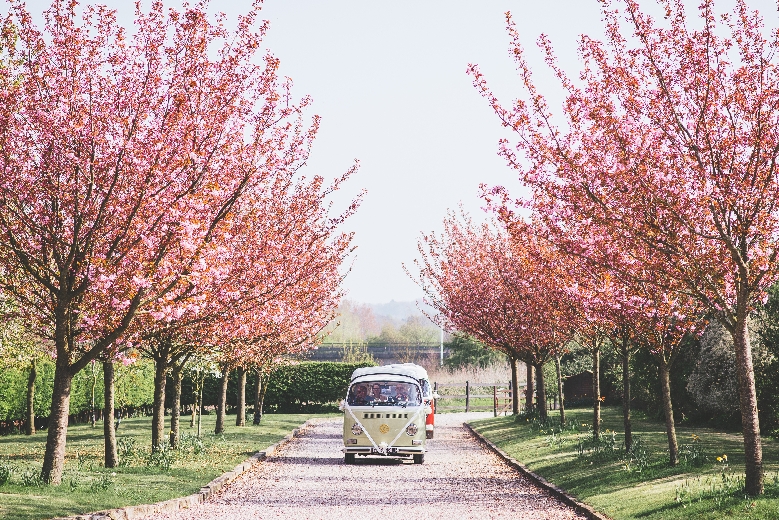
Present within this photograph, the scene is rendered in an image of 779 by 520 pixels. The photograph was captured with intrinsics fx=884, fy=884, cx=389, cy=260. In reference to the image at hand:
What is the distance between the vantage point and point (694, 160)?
1221 cm

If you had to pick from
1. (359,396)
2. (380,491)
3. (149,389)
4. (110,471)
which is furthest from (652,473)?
(149,389)

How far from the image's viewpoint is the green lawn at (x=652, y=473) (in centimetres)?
1116

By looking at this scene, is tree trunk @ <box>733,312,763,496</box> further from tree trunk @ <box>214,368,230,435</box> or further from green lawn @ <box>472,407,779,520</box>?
tree trunk @ <box>214,368,230,435</box>

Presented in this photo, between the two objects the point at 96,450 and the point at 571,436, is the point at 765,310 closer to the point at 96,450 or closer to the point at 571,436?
the point at 571,436

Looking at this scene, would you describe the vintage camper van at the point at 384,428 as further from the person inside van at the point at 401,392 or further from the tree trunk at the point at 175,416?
the tree trunk at the point at 175,416

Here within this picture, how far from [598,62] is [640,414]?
70.9 feet

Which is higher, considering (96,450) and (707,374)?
(707,374)

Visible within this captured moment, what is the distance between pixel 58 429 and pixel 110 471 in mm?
2563

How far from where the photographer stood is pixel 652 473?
14.6 metres

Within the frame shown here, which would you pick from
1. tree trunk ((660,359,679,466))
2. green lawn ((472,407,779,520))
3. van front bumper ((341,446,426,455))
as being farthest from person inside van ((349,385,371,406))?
tree trunk ((660,359,679,466))

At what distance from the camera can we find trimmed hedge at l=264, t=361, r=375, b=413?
4353cm

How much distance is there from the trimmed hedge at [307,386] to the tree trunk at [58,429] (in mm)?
29459

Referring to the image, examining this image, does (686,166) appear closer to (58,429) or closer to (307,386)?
(58,429)

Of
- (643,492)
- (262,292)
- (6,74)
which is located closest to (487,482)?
(643,492)
